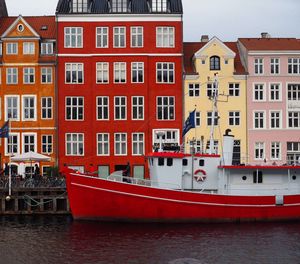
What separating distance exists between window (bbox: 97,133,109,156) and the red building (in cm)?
8

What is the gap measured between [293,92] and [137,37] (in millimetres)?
15446

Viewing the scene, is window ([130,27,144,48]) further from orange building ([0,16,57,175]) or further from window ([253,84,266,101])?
window ([253,84,266,101])

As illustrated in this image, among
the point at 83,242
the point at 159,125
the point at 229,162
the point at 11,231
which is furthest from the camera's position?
the point at 159,125

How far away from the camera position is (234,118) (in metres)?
53.8

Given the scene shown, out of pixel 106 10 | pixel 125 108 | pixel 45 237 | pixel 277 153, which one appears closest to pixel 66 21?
pixel 106 10

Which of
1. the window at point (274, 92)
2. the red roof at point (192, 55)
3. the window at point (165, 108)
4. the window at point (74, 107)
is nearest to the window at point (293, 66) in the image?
the window at point (274, 92)

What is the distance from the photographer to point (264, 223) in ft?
120

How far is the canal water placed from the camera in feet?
90.7

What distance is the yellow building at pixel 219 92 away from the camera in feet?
175

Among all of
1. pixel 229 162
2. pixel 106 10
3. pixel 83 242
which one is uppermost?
pixel 106 10

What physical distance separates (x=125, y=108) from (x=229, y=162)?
1738 cm

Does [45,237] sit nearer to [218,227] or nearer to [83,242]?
[83,242]

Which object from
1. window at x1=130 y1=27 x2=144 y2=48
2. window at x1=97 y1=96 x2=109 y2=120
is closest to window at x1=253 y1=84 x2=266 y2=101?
window at x1=130 y1=27 x2=144 y2=48

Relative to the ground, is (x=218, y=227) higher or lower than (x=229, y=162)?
lower
